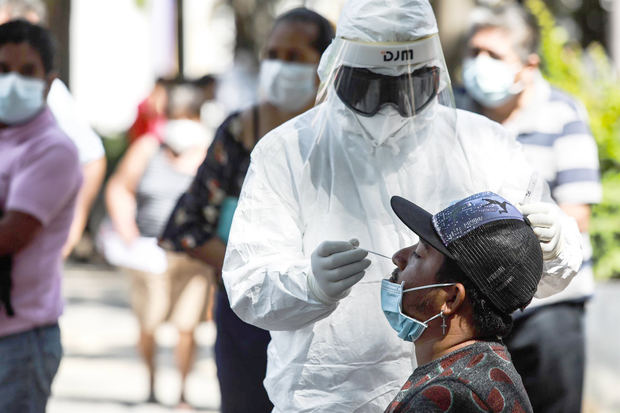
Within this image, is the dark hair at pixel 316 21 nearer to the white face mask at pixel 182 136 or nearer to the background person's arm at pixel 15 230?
the background person's arm at pixel 15 230

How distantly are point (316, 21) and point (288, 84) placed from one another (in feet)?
0.88

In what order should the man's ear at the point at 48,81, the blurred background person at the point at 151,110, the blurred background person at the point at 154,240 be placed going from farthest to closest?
the blurred background person at the point at 151,110, the blurred background person at the point at 154,240, the man's ear at the point at 48,81

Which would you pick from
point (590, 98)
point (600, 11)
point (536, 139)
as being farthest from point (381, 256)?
point (600, 11)

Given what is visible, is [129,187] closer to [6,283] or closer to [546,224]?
[6,283]

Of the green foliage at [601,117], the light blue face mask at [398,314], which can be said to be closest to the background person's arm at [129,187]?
the green foliage at [601,117]

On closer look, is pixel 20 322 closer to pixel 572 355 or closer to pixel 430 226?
pixel 430 226

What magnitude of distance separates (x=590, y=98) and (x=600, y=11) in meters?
15.1

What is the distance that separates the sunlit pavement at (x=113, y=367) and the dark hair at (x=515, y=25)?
338 cm

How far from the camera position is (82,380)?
26.3 ft

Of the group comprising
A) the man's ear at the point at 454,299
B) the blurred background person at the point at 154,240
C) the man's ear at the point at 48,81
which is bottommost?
the blurred background person at the point at 154,240

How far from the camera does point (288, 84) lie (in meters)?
4.40

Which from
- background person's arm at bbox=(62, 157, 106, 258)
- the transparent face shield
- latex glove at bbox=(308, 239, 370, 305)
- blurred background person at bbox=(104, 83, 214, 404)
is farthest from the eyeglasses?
blurred background person at bbox=(104, 83, 214, 404)

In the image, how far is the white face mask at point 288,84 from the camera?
172 inches

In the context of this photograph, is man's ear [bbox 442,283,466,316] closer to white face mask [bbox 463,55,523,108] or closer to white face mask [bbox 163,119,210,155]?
white face mask [bbox 463,55,523,108]
